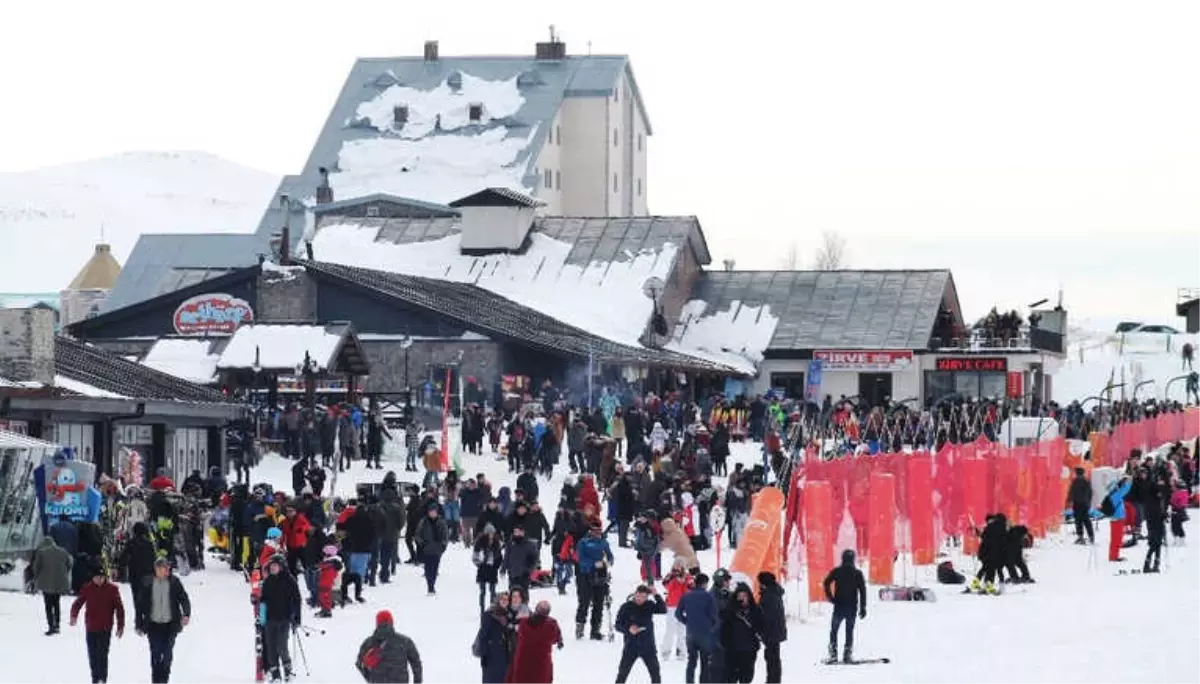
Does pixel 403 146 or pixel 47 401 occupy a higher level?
pixel 403 146

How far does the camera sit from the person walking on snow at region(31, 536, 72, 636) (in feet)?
82.9

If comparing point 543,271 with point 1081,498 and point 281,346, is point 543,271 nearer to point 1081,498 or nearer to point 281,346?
point 281,346

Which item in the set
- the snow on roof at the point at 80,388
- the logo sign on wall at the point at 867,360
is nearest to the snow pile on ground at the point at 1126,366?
the logo sign on wall at the point at 867,360

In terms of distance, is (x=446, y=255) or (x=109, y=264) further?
(x=109, y=264)

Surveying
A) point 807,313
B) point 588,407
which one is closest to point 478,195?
point 807,313

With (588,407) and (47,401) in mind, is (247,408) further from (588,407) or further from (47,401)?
(588,407)

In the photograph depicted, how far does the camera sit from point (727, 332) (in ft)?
235

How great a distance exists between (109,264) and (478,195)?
3527 cm

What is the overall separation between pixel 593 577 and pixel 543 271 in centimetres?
4440

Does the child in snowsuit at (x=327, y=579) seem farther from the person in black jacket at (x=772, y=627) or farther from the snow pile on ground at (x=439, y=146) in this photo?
the snow pile on ground at (x=439, y=146)

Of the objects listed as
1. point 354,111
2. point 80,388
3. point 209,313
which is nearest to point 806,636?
point 80,388

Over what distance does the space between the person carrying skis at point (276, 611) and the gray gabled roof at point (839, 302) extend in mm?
48161

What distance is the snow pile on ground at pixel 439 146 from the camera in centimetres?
9425

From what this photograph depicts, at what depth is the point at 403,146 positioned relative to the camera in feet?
313
